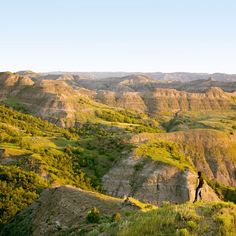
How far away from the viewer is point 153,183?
8419 cm

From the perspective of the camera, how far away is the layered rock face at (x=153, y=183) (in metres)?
82.6

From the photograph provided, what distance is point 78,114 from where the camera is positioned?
164750mm

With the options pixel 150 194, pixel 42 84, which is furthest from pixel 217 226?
pixel 42 84

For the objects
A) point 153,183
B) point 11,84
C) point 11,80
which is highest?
point 11,80

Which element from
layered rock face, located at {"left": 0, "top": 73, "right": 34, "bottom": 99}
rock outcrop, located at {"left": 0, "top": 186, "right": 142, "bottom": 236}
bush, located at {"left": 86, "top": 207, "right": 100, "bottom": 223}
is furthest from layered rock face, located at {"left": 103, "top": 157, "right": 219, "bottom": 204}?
layered rock face, located at {"left": 0, "top": 73, "right": 34, "bottom": 99}

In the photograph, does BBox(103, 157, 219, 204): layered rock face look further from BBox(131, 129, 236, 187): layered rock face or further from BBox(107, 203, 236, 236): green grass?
BBox(107, 203, 236, 236): green grass

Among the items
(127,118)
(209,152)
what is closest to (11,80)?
(127,118)

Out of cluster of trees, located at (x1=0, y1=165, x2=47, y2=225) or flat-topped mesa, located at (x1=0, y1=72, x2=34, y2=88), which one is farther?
flat-topped mesa, located at (x1=0, y1=72, x2=34, y2=88)

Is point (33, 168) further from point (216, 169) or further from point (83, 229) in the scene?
point (216, 169)

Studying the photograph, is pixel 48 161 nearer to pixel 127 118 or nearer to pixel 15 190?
pixel 15 190

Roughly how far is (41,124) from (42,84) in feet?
157

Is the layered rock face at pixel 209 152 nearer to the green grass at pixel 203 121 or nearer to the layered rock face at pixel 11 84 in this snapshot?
the green grass at pixel 203 121

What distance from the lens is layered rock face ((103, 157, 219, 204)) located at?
3250 inches

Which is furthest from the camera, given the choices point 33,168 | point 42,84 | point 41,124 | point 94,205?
point 42,84
